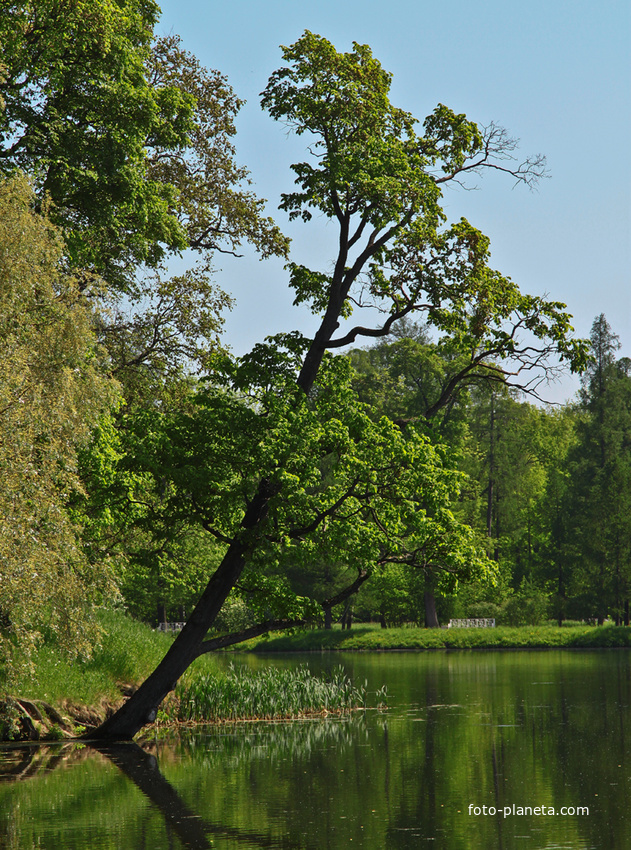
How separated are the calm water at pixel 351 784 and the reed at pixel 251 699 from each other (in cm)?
84

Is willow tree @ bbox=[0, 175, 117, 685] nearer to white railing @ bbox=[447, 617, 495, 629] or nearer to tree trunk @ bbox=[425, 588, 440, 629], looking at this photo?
tree trunk @ bbox=[425, 588, 440, 629]

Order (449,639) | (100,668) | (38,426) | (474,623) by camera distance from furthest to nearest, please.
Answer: (474,623), (449,639), (100,668), (38,426)

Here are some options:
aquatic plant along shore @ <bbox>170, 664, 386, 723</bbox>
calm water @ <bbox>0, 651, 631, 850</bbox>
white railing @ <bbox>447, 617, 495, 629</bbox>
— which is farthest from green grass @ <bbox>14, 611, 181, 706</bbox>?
white railing @ <bbox>447, 617, 495, 629</bbox>

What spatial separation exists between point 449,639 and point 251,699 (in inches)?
1298

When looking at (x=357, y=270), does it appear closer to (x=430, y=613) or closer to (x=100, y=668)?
(x=100, y=668)

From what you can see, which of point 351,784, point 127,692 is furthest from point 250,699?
point 351,784

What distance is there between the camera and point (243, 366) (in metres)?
19.0

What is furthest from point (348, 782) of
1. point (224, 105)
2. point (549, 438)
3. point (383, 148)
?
point (549, 438)

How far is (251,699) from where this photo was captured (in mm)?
21781

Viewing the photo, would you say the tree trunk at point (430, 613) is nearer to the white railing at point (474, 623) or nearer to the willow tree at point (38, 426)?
the white railing at point (474, 623)

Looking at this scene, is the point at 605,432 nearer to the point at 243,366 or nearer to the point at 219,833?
the point at 243,366

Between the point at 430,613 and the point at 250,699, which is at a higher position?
the point at 250,699

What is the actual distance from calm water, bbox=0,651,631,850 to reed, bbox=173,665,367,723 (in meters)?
0.84

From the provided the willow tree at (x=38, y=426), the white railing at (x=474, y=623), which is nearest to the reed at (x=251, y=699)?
the willow tree at (x=38, y=426)
